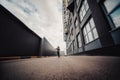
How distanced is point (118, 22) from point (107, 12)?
3.59 feet

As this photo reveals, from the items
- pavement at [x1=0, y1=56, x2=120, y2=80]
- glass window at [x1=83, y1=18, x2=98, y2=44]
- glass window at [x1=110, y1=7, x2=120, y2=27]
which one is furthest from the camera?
glass window at [x1=83, y1=18, x2=98, y2=44]

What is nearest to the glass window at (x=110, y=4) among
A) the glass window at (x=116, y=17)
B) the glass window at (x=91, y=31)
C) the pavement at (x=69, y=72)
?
the glass window at (x=116, y=17)

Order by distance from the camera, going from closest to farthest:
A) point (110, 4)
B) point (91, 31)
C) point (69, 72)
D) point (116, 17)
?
point (69, 72), point (116, 17), point (110, 4), point (91, 31)

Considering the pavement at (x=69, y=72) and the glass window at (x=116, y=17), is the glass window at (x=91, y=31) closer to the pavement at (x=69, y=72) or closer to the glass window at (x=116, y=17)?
the glass window at (x=116, y=17)

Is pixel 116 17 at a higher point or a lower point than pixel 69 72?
higher

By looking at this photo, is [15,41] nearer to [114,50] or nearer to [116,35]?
[114,50]

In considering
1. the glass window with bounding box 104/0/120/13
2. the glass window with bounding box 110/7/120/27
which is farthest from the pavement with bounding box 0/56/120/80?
the glass window with bounding box 104/0/120/13

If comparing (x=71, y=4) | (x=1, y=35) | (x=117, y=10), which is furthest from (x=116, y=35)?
(x=71, y=4)

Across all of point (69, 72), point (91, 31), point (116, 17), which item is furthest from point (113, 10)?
point (69, 72)

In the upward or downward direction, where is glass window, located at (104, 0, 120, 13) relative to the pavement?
upward

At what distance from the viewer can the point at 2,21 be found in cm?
311

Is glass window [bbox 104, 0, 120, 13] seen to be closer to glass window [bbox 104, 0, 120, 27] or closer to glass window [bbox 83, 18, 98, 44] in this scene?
glass window [bbox 104, 0, 120, 27]

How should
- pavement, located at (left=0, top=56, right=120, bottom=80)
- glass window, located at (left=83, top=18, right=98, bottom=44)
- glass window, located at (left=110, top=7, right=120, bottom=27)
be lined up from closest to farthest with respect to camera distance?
1. pavement, located at (left=0, top=56, right=120, bottom=80)
2. glass window, located at (left=110, top=7, right=120, bottom=27)
3. glass window, located at (left=83, top=18, right=98, bottom=44)

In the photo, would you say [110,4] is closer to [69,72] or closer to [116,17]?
[116,17]
